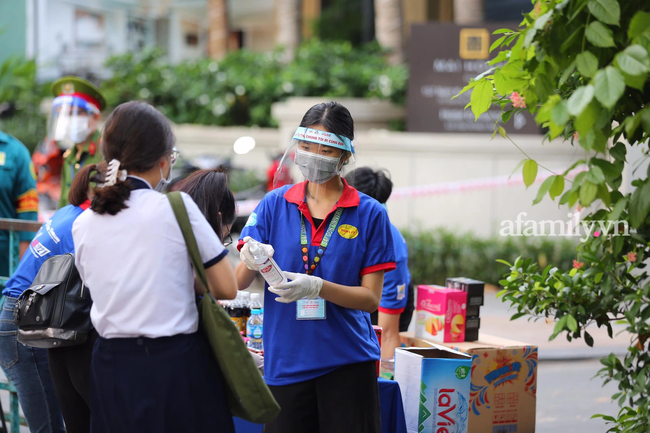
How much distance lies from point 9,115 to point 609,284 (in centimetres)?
1595

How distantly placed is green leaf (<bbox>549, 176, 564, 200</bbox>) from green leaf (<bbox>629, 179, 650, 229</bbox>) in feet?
0.76

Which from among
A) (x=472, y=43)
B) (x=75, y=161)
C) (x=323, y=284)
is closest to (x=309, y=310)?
(x=323, y=284)

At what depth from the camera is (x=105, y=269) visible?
249cm

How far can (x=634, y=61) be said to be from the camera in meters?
1.88

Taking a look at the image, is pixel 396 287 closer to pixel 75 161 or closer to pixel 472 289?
pixel 472 289

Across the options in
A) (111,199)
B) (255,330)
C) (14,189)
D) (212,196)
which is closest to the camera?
(111,199)

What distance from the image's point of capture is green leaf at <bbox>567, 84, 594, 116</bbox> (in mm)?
1840

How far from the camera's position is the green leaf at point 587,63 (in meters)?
2.06

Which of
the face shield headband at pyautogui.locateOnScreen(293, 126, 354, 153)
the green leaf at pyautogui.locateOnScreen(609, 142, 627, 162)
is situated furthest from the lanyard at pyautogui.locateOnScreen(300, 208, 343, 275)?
the green leaf at pyautogui.locateOnScreen(609, 142, 627, 162)

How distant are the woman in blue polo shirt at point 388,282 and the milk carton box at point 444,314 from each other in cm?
22

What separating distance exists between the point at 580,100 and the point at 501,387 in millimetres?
2858

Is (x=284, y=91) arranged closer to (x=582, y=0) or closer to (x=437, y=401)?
(x=437, y=401)

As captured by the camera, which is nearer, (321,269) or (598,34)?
(598,34)

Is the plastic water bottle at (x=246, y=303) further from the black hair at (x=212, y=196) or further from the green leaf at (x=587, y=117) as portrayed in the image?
the green leaf at (x=587, y=117)
